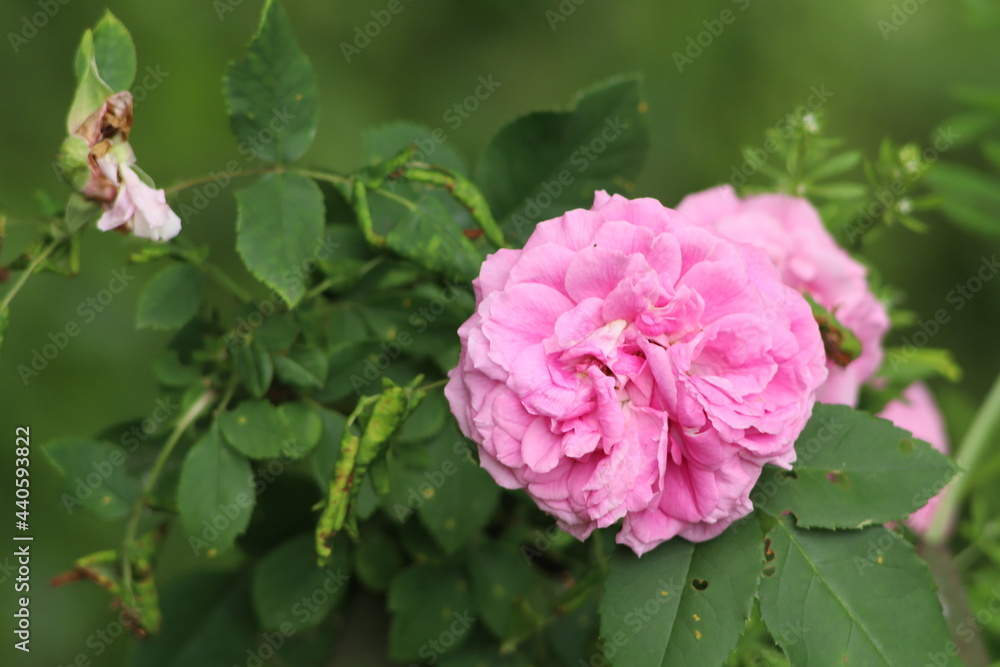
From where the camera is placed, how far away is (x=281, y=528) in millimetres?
751

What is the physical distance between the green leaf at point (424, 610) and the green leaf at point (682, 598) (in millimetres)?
232

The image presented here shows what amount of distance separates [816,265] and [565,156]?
0.21 m

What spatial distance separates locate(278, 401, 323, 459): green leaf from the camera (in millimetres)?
572

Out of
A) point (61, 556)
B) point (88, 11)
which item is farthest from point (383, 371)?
point (88, 11)

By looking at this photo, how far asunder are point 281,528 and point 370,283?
0.84 ft

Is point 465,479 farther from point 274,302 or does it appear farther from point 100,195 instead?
point 100,195

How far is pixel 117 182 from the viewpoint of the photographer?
19.4 inches

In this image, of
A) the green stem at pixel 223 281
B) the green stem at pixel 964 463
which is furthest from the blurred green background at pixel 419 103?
the green stem at pixel 223 281

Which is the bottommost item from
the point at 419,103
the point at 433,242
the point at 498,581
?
the point at 498,581

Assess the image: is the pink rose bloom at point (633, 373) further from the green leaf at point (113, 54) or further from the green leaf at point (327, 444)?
the green leaf at point (113, 54)

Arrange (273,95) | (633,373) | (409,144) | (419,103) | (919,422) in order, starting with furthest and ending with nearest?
(419,103), (919,422), (409,144), (273,95), (633,373)

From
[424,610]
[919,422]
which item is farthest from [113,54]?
[919,422]

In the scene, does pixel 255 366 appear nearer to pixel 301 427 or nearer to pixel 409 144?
pixel 301 427

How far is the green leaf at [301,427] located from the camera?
1.88 feet
